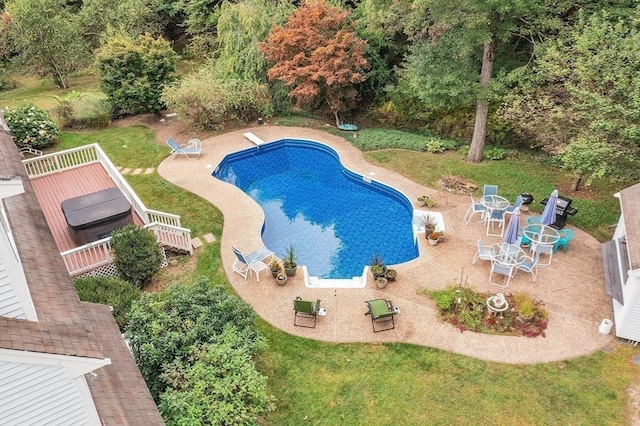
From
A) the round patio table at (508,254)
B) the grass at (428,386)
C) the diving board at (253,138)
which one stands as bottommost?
the grass at (428,386)

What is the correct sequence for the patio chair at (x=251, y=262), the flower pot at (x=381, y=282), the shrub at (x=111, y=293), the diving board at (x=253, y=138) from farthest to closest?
the diving board at (x=253, y=138), the patio chair at (x=251, y=262), the flower pot at (x=381, y=282), the shrub at (x=111, y=293)

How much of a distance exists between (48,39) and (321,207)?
72.6 ft

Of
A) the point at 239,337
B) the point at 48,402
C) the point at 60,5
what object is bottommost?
the point at 239,337

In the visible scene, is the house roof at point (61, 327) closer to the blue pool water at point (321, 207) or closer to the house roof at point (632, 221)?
the blue pool water at point (321, 207)

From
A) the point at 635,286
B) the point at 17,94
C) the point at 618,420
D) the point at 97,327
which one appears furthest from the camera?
the point at 17,94

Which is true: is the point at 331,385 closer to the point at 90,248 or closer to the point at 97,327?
the point at 97,327

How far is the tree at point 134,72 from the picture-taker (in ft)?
81.3

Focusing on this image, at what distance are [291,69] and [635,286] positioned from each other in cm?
1731

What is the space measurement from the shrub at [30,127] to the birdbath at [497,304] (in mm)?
20827

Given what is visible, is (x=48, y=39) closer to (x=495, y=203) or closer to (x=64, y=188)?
(x=64, y=188)

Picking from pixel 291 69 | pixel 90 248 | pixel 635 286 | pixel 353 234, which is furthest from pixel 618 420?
pixel 291 69

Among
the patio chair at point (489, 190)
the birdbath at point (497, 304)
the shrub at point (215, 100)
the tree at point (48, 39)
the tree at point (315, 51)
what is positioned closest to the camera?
the birdbath at point (497, 304)


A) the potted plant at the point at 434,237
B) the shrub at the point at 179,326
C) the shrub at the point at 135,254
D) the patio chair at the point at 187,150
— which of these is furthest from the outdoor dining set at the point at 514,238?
the patio chair at the point at 187,150

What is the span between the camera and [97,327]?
964 centimetres
